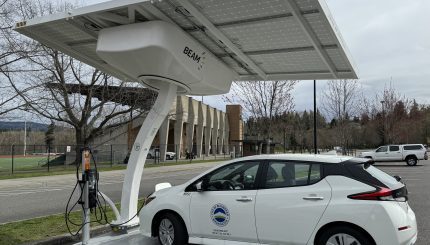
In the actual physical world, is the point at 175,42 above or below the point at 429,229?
above

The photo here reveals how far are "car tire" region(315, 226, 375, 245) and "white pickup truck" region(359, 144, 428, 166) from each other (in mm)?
31820

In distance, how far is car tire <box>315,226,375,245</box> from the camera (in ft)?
17.4

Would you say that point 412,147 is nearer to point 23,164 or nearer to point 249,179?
point 249,179

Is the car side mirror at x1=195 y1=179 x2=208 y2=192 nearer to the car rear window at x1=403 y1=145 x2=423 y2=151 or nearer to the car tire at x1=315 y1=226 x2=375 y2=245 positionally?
the car tire at x1=315 y1=226 x2=375 y2=245

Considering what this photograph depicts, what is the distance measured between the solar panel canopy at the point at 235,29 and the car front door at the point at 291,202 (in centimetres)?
294

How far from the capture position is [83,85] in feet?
112

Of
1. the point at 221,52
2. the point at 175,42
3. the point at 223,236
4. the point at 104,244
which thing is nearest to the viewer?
the point at 223,236

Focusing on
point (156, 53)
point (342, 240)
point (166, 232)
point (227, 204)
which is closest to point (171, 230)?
point (166, 232)

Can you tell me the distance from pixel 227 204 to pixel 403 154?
34001 mm

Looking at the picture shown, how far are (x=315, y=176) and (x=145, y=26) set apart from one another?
4.09 meters

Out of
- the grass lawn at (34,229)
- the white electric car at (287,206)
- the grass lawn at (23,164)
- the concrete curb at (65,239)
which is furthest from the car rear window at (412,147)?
the concrete curb at (65,239)

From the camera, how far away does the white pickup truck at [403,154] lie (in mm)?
35541

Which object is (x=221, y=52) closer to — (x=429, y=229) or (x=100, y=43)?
(x=100, y=43)

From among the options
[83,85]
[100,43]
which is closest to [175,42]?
[100,43]
